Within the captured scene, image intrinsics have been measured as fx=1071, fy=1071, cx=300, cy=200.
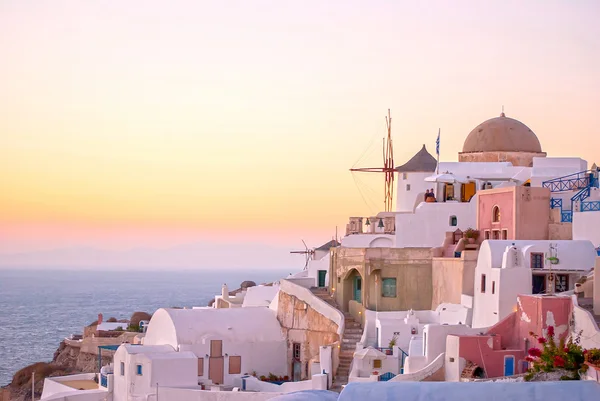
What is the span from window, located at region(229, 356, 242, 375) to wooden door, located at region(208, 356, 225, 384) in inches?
12.2

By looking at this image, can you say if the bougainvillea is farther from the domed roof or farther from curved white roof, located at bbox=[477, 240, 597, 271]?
the domed roof

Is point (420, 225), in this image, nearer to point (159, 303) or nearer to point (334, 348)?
point (334, 348)

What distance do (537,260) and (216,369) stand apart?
38.1 ft

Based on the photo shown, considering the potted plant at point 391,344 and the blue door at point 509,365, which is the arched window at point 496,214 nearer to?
the potted plant at point 391,344

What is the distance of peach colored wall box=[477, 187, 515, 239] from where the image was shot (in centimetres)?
3484

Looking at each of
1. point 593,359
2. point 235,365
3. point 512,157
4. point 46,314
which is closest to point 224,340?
point 235,365

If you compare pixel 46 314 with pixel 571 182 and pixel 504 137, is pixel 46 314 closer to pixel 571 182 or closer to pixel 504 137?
pixel 504 137

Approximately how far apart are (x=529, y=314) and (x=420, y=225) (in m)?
11.3

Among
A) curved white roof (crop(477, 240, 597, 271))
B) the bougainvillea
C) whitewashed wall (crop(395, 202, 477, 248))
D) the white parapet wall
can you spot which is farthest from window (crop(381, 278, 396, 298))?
the bougainvillea

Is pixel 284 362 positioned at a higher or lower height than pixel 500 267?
lower

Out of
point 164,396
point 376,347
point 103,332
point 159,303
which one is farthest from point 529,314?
point 159,303

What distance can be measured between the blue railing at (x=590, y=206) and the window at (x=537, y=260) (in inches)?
115

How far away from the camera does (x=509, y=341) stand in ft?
93.1

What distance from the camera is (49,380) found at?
126 ft
